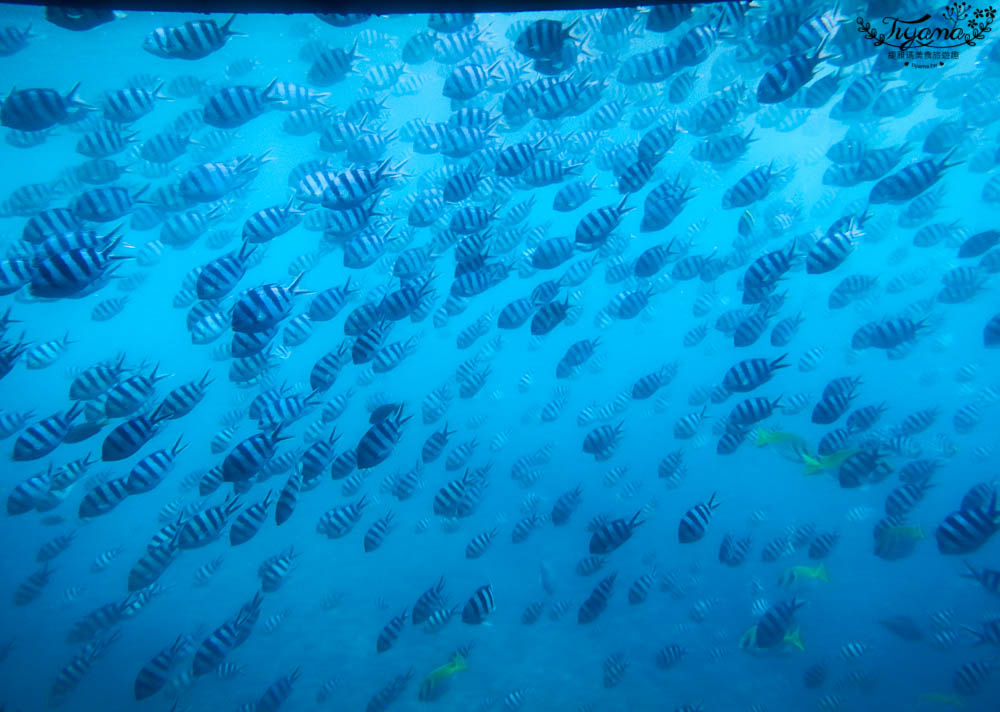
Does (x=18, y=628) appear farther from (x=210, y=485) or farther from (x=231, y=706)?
(x=210, y=485)

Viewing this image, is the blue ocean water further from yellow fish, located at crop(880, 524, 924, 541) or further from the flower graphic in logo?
the flower graphic in logo

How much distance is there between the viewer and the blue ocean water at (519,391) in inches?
223

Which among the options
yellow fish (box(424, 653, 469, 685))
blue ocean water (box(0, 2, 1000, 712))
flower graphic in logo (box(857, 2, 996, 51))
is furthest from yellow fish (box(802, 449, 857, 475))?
yellow fish (box(424, 653, 469, 685))

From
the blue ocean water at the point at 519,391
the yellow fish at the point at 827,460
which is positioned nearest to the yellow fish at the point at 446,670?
the blue ocean water at the point at 519,391

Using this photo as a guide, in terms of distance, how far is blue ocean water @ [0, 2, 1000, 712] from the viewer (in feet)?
18.5

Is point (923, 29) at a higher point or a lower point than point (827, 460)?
higher

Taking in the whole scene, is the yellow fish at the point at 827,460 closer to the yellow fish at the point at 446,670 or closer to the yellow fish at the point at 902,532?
the yellow fish at the point at 902,532

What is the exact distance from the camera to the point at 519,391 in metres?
12.1

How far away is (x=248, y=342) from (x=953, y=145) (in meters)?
8.88

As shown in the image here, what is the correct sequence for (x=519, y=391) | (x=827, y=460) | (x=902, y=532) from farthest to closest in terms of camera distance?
(x=519, y=391) → (x=902, y=532) → (x=827, y=460)

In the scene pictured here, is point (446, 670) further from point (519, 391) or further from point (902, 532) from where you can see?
point (519, 391)

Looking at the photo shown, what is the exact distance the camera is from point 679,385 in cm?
2917

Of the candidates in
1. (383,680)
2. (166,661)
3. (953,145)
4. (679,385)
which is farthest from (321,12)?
(679,385)

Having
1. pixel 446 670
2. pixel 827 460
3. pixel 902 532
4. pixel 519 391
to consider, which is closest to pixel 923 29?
pixel 827 460
